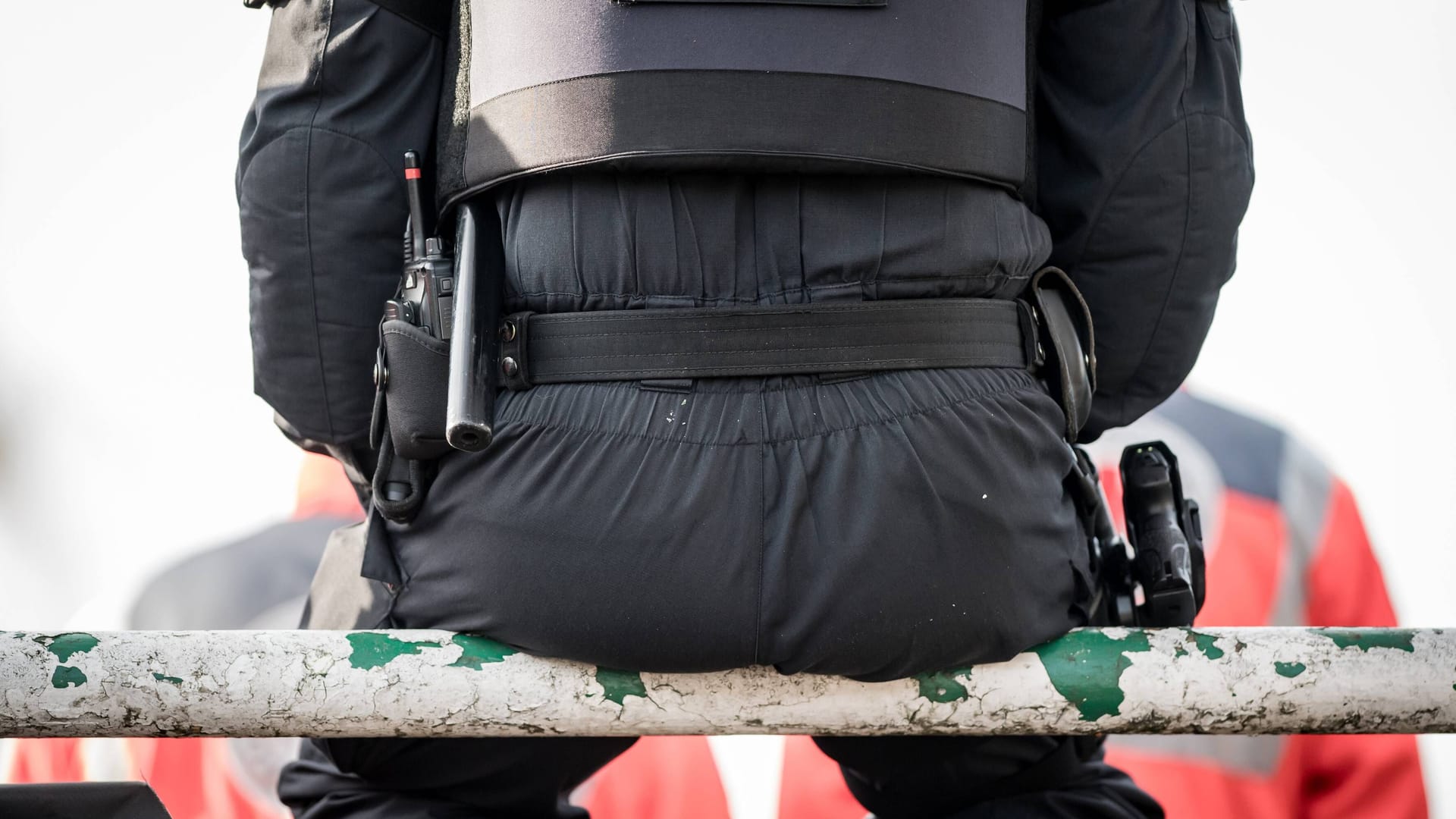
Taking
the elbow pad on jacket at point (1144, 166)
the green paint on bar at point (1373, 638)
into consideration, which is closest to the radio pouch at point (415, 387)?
the elbow pad on jacket at point (1144, 166)

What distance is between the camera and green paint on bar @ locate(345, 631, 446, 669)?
1.19 m

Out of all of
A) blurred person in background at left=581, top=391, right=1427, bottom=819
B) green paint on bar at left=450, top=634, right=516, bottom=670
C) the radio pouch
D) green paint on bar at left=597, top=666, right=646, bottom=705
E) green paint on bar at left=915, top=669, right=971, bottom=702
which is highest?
the radio pouch

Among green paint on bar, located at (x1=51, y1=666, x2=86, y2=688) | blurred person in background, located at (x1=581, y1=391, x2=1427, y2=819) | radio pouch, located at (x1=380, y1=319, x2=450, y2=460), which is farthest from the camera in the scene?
blurred person in background, located at (x1=581, y1=391, x2=1427, y2=819)

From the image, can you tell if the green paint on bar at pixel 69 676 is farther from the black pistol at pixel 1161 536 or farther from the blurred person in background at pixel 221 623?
the blurred person in background at pixel 221 623

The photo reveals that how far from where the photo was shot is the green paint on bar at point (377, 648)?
119 centimetres

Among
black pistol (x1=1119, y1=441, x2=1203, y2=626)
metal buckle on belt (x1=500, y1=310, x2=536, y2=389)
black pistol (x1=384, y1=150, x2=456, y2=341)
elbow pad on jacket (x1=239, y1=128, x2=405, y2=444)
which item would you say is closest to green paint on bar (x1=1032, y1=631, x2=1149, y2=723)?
black pistol (x1=1119, y1=441, x2=1203, y2=626)

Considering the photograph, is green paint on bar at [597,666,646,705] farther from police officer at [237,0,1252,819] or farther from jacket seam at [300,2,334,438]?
jacket seam at [300,2,334,438]

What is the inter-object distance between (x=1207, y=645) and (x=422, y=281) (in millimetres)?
878

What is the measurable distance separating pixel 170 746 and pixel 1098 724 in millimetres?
2471

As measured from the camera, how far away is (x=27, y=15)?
4.17m

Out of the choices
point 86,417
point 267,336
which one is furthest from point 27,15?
point 267,336

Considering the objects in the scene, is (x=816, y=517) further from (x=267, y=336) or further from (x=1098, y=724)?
(x=267, y=336)

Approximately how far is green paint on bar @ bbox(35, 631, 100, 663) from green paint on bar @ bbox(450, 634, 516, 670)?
33 cm

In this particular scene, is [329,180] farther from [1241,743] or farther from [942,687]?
[1241,743]
